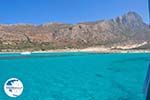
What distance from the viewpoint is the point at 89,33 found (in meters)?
34.5

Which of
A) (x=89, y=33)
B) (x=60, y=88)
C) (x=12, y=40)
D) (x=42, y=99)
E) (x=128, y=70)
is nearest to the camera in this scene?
(x=42, y=99)

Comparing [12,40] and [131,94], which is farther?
[12,40]

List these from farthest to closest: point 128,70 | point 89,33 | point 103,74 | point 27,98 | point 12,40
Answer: point 89,33 < point 12,40 < point 128,70 < point 103,74 < point 27,98

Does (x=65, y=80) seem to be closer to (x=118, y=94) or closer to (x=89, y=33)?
(x=118, y=94)

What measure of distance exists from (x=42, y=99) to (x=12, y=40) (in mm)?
24146

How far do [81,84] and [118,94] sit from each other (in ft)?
1.45

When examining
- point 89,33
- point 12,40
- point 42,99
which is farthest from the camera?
point 89,33

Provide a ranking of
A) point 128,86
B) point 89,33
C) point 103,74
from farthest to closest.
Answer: point 89,33
point 103,74
point 128,86

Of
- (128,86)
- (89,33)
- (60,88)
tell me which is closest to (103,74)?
(128,86)

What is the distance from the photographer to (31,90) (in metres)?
3.95

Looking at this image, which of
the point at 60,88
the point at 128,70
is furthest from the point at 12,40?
the point at 60,88

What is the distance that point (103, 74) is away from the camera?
4.64 metres

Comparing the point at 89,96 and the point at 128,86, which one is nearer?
the point at 89,96

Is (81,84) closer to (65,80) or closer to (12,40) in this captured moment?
(65,80)
